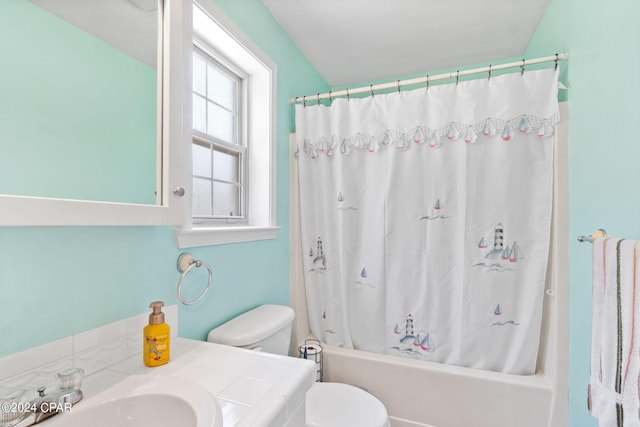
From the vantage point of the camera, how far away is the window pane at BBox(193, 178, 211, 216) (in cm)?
131

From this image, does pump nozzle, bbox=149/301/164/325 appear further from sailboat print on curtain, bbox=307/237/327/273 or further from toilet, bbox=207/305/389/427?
sailboat print on curtain, bbox=307/237/327/273

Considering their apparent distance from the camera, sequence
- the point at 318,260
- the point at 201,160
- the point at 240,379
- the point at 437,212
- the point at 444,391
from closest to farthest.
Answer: the point at 240,379, the point at 201,160, the point at 444,391, the point at 437,212, the point at 318,260

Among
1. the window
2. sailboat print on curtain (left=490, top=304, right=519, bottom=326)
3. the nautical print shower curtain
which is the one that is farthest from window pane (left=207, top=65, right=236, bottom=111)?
sailboat print on curtain (left=490, top=304, right=519, bottom=326)

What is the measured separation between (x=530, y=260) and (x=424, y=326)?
645mm

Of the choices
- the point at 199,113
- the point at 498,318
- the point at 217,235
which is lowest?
the point at 498,318

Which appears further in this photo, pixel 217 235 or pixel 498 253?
pixel 498 253

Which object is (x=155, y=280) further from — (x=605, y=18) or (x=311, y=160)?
(x=605, y=18)

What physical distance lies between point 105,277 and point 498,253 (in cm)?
168

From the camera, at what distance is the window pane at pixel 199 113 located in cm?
132

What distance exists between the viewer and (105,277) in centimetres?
78

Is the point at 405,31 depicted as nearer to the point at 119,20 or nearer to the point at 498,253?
the point at 498,253

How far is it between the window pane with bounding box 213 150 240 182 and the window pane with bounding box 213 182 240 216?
Answer: 0.04 metres

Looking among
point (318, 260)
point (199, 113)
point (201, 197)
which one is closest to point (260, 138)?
point (199, 113)

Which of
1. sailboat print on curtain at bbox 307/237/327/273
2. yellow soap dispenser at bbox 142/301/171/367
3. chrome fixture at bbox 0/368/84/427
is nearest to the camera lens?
chrome fixture at bbox 0/368/84/427
